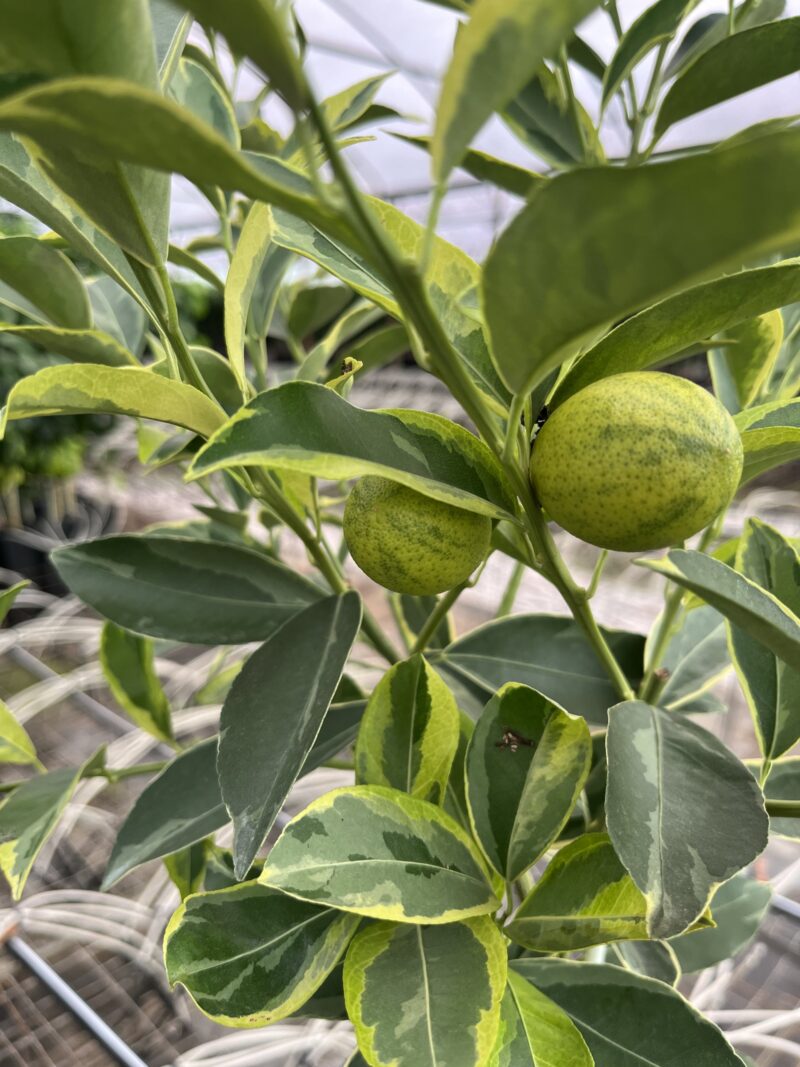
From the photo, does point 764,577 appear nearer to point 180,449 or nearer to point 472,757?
point 472,757

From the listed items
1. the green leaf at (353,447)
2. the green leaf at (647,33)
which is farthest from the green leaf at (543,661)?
the green leaf at (647,33)

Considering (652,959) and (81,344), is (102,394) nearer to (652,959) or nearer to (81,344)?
(81,344)

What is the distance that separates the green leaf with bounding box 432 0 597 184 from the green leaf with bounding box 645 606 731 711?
38 centimetres

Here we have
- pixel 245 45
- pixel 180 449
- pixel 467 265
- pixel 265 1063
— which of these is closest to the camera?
pixel 245 45

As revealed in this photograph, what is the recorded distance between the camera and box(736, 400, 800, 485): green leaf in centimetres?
27

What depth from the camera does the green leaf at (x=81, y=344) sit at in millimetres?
331

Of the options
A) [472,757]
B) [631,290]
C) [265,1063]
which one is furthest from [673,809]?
[265,1063]

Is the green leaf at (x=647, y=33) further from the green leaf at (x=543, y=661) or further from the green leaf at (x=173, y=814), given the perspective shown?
the green leaf at (x=173, y=814)

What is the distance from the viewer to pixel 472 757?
36 cm

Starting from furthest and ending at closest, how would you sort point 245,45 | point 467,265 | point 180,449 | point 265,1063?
point 265,1063
point 180,449
point 467,265
point 245,45

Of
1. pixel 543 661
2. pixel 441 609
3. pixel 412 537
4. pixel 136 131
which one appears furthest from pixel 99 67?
pixel 543 661

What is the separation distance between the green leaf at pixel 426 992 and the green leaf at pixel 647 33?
0.44 metres

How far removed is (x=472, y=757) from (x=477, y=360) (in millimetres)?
185

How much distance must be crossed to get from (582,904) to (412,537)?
188 mm
